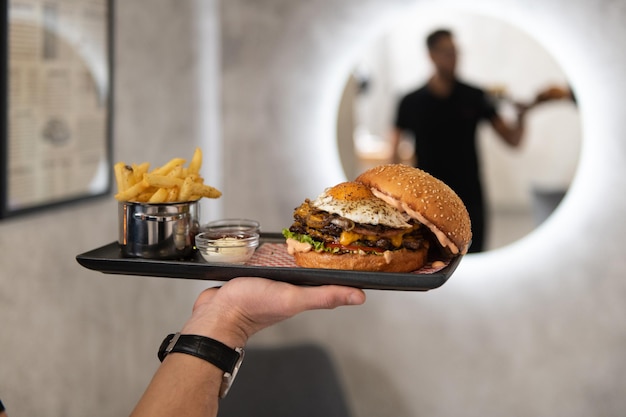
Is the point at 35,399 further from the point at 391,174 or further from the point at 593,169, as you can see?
the point at 593,169

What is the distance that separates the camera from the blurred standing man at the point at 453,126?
371 centimetres

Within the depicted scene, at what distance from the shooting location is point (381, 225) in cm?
193

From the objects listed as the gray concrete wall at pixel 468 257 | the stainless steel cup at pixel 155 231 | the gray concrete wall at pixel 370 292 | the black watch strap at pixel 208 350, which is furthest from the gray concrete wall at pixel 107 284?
the black watch strap at pixel 208 350

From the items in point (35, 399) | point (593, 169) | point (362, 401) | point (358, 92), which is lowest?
point (362, 401)

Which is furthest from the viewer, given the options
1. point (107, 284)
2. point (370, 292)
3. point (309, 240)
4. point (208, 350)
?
point (370, 292)

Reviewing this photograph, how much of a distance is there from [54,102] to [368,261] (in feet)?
5.07

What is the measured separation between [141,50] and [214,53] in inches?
33.6

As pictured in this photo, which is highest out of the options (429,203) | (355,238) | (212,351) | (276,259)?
(429,203)

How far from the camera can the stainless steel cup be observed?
2.04m

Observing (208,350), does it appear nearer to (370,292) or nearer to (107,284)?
(107,284)

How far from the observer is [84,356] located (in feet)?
9.44

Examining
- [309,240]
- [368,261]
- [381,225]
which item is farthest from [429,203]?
[309,240]

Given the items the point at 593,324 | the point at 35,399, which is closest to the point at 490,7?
the point at 593,324

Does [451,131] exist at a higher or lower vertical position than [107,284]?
higher
